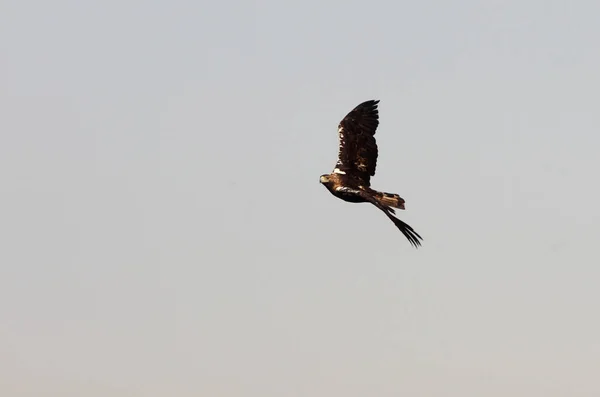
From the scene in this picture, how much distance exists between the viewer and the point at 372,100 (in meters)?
40.0

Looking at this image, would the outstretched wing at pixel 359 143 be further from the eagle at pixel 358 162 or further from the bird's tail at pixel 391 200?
the bird's tail at pixel 391 200

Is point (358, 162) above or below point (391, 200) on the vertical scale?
above

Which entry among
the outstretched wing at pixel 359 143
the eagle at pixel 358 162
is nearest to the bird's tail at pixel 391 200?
the eagle at pixel 358 162

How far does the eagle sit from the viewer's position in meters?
34.5

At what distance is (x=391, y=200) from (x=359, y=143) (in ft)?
17.3

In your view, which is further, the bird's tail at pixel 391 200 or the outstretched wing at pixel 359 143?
the outstretched wing at pixel 359 143

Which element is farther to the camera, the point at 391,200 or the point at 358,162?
the point at 358,162

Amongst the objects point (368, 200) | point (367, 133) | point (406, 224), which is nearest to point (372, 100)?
point (367, 133)

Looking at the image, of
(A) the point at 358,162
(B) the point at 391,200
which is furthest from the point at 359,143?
(B) the point at 391,200

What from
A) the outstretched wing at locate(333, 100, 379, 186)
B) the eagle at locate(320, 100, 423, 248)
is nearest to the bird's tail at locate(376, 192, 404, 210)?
the eagle at locate(320, 100, 423, 248)

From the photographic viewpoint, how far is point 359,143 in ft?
127

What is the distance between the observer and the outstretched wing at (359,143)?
124ft

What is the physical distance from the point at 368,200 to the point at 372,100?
7781mm

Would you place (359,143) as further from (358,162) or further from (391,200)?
(391,200)
